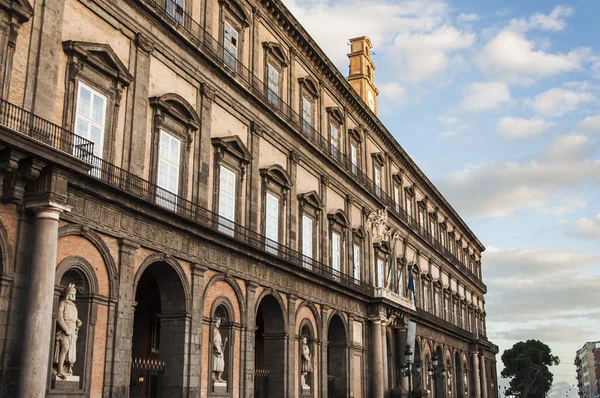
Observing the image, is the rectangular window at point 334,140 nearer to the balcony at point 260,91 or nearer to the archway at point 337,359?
the balcony at point 260,91

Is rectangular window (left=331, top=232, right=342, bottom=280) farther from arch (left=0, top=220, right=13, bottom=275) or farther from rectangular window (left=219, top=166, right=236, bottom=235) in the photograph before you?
arch (left=0, top=220, right=13, bottom=275)

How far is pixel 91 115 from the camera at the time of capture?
58.7 feet

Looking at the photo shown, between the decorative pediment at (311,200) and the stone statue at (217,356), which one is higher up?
the decorative pediment at (311,200)

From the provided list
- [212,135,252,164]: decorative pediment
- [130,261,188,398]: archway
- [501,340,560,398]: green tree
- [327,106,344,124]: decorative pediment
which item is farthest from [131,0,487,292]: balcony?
[501,340,560,398]: green tree

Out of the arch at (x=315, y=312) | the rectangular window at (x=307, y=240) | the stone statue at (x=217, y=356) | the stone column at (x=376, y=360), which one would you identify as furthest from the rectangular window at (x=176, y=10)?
the stone column at (x=376, y=360)

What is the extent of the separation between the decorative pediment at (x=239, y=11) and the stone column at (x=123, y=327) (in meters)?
10.7

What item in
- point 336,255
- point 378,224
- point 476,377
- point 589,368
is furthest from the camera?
point 589,368

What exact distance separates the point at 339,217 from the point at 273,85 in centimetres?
771

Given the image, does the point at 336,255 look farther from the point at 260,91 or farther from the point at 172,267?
the point at 172,267

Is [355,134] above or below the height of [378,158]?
above

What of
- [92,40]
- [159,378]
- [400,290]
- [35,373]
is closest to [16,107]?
[92,40]

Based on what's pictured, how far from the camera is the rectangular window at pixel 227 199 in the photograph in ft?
76.2

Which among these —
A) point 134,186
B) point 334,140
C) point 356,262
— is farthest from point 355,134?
point 134,186

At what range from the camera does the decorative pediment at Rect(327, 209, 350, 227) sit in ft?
106
